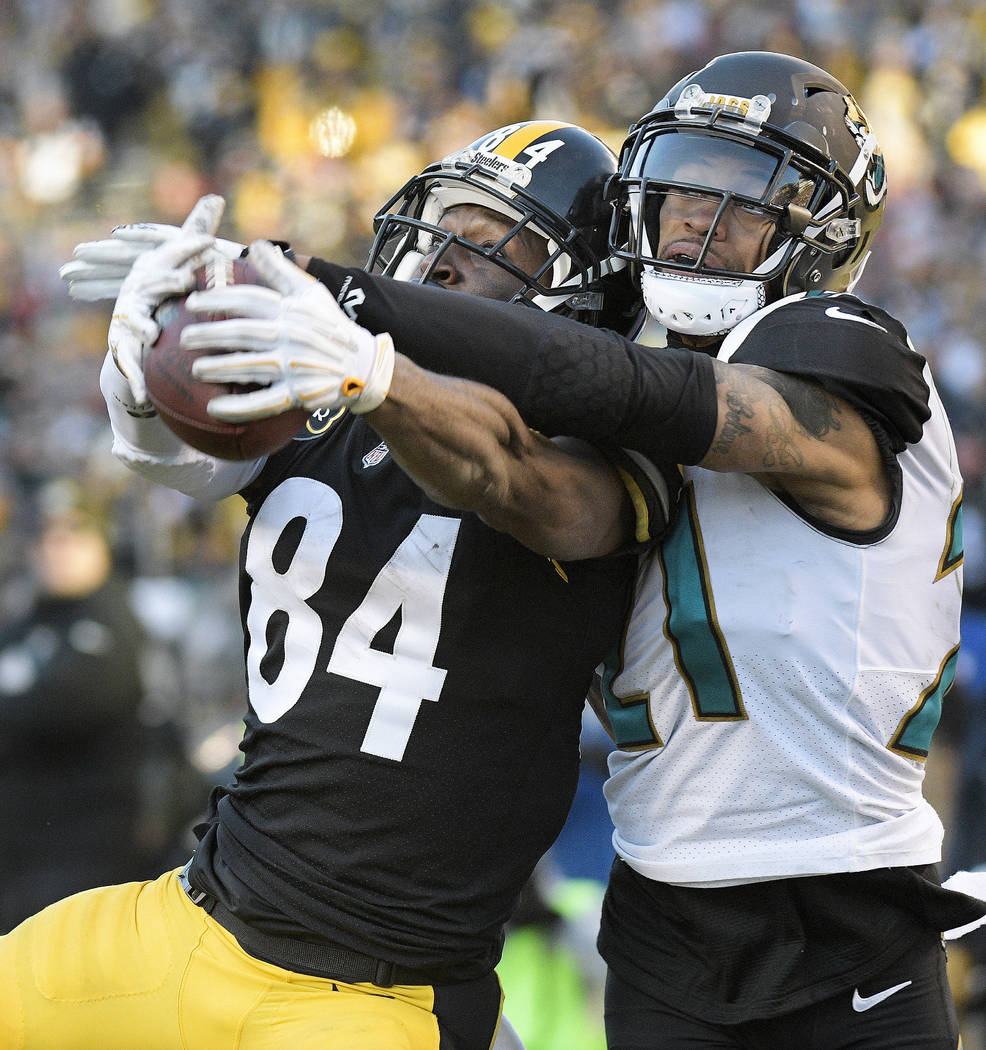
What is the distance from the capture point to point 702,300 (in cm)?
254

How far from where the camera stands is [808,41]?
31.8ft

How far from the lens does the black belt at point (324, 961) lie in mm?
2244

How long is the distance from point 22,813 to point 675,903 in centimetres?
277

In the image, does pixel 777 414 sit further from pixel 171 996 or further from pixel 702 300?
pixel 171 996

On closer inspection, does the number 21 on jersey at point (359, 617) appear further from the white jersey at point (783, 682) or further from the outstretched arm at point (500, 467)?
the white jersey at point (783, 682)

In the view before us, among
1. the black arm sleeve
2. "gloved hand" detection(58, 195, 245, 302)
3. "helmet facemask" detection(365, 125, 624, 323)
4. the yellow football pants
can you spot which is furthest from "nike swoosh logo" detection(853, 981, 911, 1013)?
"gloved hand" detection(58, 195, 245, 302)

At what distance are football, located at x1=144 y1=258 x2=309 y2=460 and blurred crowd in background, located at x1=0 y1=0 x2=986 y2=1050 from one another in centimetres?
445

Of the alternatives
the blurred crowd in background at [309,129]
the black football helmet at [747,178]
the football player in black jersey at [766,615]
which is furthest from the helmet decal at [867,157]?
the blurred crowd in background at [309,129]

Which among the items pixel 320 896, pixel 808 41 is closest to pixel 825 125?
pixel 320 896

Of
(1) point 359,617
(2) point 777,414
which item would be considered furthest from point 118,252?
Answer: (2) point 777,414

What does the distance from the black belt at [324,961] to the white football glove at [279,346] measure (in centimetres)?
95

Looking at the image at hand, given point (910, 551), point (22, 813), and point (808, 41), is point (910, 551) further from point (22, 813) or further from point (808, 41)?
point (808, 41)

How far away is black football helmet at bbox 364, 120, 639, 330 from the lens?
2680mm

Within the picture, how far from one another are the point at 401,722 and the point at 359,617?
0.20 meters
